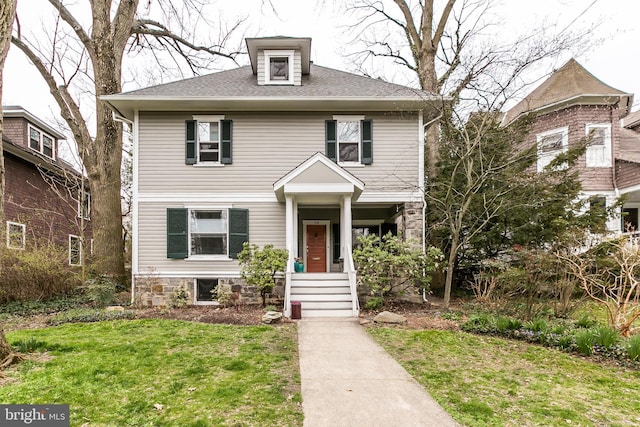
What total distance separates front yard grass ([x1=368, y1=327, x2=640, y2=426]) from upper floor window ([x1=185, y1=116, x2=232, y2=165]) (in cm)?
675

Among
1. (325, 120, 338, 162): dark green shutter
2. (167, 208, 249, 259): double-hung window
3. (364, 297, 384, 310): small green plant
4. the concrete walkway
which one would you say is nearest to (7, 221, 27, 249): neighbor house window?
(167, 208, 249, 259): double-hung window

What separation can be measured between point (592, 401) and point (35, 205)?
17400 millimetres

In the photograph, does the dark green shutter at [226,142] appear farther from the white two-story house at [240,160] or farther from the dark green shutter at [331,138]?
the dark green shutter at [331,138]

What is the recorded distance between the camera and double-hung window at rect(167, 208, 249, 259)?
9555mm

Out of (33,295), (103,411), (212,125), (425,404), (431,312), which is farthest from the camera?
(212,125)

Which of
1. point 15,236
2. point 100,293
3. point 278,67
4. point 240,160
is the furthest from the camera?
point 15,236

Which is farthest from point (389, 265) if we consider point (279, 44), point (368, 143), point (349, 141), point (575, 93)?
point (575, 93)

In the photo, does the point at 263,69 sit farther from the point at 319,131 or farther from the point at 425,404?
the point at 425,404

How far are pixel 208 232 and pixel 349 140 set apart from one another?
4.85 m

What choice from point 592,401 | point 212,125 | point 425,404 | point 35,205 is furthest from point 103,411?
point 35,205

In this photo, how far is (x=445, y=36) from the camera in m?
13.1

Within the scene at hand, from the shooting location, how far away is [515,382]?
4.14 meters

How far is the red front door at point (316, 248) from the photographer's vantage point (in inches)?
448

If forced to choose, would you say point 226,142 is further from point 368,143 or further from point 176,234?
point 368,143
